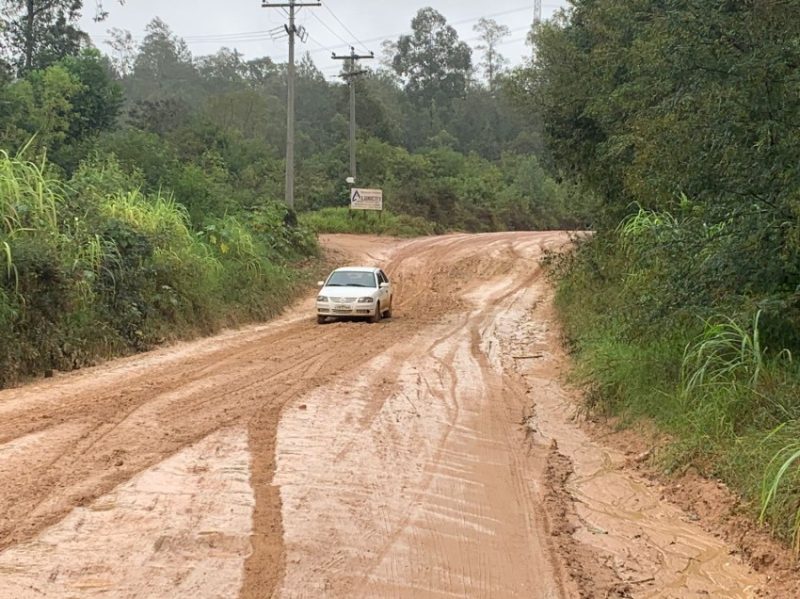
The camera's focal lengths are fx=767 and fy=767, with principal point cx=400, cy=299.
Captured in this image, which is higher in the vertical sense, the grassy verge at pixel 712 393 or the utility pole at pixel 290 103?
the utility pole at pixel 290 103

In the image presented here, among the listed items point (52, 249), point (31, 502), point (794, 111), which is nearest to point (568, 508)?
point (31, 502)

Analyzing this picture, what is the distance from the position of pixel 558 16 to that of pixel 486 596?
2405cm

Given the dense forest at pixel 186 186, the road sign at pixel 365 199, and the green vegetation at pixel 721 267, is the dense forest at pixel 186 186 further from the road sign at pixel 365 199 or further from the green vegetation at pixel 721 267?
the green vegetation at pixel 721 267

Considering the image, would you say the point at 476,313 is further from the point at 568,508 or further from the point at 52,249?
the point at 568,508

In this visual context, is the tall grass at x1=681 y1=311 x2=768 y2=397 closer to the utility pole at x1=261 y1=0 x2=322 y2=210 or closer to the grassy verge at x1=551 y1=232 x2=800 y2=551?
the grassy verge at x1=551 y1=232 x2=800 y2=551

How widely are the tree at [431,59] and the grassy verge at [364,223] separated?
59.8 metres

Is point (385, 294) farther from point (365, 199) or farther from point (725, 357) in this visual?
point (365, 199)

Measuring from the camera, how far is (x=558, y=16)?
25.4 meters

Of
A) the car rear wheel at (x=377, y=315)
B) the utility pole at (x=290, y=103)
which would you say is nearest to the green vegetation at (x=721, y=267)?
the car rear wheel at (x=377, y=315)

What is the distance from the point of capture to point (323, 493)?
6340 mm

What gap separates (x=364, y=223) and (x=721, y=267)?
3511cm

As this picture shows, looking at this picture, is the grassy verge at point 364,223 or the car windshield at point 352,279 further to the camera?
the grassy verge at point 364,223

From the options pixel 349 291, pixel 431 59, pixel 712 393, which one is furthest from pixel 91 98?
pixel 431 59

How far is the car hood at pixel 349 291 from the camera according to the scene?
19.6 m
